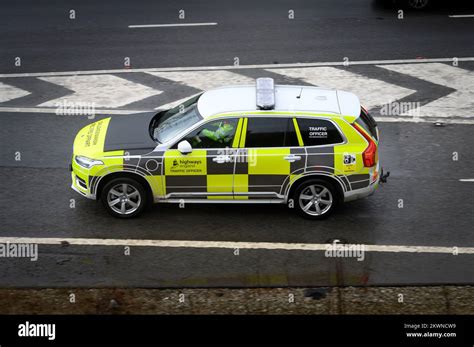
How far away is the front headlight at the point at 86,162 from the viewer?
10.9 metres

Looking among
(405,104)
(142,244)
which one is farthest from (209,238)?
(405,104)

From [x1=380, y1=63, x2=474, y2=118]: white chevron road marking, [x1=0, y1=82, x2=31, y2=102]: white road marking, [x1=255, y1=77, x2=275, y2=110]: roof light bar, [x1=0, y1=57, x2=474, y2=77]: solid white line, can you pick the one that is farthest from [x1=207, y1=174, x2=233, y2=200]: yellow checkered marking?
[x1=0, y1=57, x2=474, y2=77]: solid white line

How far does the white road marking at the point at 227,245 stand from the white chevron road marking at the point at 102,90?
17.0 feet

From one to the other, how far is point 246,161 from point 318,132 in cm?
107

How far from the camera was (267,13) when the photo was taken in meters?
20.2

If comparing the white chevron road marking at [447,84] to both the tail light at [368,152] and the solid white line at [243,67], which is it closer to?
the solid white line at [243,67]

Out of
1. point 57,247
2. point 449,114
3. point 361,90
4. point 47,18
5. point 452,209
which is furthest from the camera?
point 47,18

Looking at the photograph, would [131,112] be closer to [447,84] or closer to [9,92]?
[9,92]

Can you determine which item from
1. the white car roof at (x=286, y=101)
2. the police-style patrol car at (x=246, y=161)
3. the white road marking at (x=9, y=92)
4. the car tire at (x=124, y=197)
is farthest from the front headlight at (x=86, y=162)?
the white road marking at (x=9, y=92)

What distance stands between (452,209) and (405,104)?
13.7ft

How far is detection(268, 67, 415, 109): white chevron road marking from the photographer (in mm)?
15672

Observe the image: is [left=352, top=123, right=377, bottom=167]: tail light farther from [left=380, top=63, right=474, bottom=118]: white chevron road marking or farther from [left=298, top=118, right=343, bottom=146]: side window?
[left=380, top=63, right=474, bottom=118]: white chevron road marking

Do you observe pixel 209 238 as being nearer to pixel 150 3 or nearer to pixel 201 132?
pixel 201 132

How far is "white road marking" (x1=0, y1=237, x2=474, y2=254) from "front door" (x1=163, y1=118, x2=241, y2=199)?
0.86m
